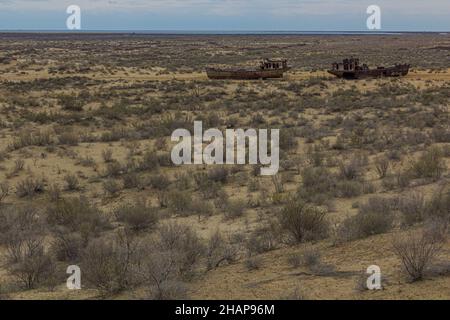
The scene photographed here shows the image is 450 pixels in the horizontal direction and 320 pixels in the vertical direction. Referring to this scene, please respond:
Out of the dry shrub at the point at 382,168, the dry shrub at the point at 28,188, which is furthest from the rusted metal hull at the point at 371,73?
the dry shrub at the point at 28,188

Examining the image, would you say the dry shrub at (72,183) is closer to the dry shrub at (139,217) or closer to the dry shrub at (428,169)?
the dry shrub at (139,217)

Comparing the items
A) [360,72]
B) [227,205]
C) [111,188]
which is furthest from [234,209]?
[360,72]

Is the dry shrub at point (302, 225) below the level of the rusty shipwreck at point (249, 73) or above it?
below

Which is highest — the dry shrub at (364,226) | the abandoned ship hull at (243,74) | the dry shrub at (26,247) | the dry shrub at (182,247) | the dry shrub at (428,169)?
the abandoned ship hull at (243,74)
